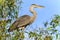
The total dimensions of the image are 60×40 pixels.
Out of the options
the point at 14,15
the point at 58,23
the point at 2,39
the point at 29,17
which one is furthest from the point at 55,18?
the point at 29,17

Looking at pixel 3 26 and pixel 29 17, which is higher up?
pixel 3 26

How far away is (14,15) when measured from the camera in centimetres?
474

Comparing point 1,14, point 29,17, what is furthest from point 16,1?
point 29,17

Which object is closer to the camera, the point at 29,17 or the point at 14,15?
the point at 14,15

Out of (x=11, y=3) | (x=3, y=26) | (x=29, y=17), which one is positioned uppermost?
(x=11, y=3)

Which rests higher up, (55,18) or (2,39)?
(55,18)

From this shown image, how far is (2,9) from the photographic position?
4652 millimetres

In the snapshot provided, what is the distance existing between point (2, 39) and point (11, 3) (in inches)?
34.2

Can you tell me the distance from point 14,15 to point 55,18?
2.84ft

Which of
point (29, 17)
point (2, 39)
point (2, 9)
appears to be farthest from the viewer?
point (29, 17)

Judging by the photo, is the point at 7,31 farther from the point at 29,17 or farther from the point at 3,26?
the point at 29,17

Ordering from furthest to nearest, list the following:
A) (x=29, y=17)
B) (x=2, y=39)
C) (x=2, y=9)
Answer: (x=29, y=17) → (x=2, y=9) → (x=2, y=39)

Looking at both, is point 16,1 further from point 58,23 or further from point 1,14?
point 58,23

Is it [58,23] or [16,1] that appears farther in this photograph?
[16,1]
